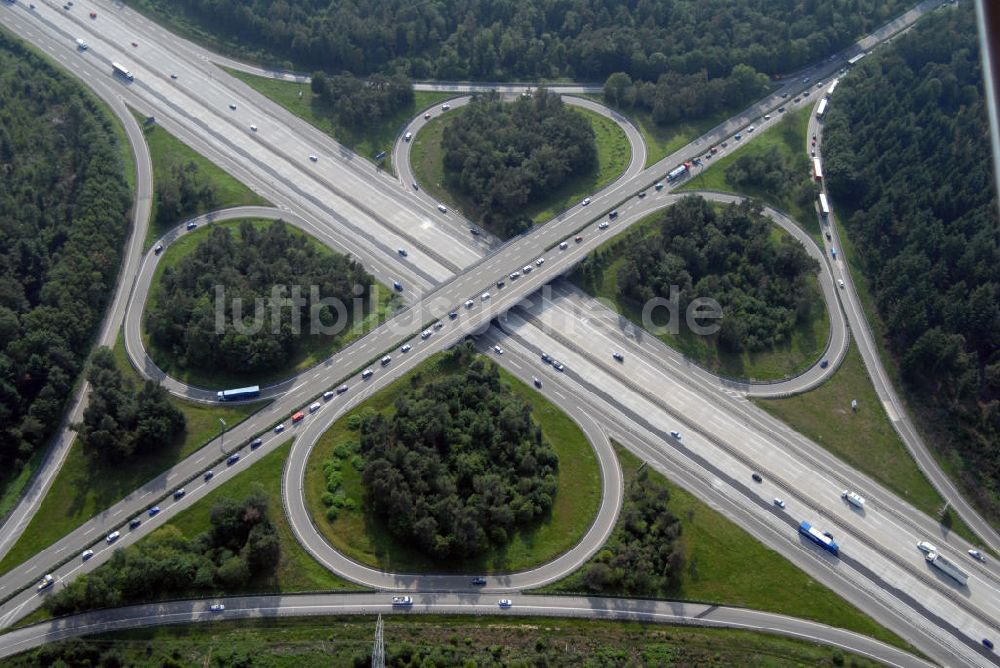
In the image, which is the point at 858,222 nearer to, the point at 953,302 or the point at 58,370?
the point at 953,302

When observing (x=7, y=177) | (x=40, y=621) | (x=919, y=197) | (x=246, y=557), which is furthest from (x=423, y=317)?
(x=919, y=197)

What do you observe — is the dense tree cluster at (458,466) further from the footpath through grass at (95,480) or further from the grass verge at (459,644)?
the footpath through grass at (95,480)

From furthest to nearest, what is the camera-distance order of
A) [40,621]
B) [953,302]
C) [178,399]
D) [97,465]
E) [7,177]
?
[7,177]
[953,302]
[178,399]
[97,465]
[40,621]

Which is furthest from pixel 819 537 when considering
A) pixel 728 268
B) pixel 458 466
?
pixel 728 268

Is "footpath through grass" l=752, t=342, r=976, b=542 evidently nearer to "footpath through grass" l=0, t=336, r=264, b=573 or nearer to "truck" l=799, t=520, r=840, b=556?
"truck" l=799, t=520, r=840, b=556

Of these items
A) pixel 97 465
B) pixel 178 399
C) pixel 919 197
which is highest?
pixel 919 197

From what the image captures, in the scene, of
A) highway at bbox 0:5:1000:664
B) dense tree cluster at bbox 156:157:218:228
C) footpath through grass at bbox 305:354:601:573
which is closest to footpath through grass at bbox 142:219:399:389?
highway at bbox 0:5:1000:664

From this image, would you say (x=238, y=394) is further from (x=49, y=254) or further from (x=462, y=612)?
(x=462, y=612)
